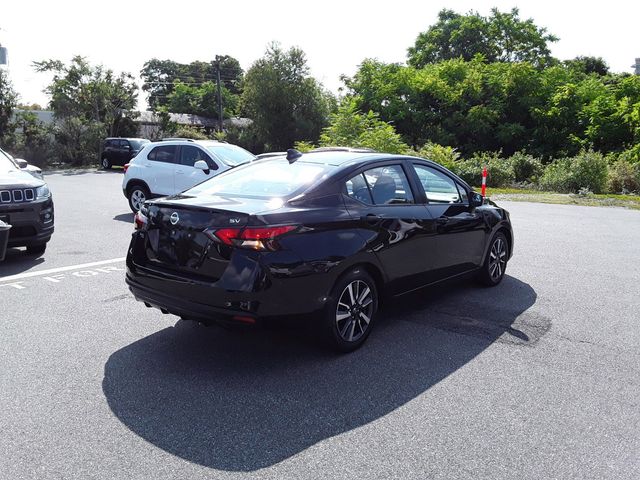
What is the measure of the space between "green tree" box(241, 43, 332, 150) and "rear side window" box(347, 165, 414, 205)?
132 feet

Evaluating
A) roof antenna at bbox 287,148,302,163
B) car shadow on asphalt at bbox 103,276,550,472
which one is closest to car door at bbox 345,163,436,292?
car shadow on asphalt at bbox 103,276,550,472

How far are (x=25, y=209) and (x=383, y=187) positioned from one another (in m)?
5.44

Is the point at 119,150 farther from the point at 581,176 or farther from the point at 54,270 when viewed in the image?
the point at 54,270

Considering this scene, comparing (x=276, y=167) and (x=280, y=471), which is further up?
(x=276, y=167)

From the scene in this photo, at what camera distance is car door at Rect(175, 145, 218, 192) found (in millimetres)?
12719

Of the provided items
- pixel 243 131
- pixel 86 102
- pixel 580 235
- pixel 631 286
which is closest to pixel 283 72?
pixel 243 131

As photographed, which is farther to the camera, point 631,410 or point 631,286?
point 631,286

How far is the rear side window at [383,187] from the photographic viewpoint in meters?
5.03

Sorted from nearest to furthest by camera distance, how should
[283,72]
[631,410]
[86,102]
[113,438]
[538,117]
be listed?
[113,438] < [631,410] < [538,117] < [86,102] < [283,72]

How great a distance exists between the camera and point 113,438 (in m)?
3.37

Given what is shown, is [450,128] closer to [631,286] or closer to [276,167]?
[631,286]

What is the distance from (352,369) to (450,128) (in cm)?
3141

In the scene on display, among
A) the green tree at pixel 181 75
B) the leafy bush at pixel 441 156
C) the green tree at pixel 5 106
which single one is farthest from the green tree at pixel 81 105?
the green tree at pixel 181 75

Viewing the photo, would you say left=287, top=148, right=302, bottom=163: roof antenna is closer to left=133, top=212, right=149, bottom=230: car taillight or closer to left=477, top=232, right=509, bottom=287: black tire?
left=133, top=212, right=149, bottom=230: car taillight
